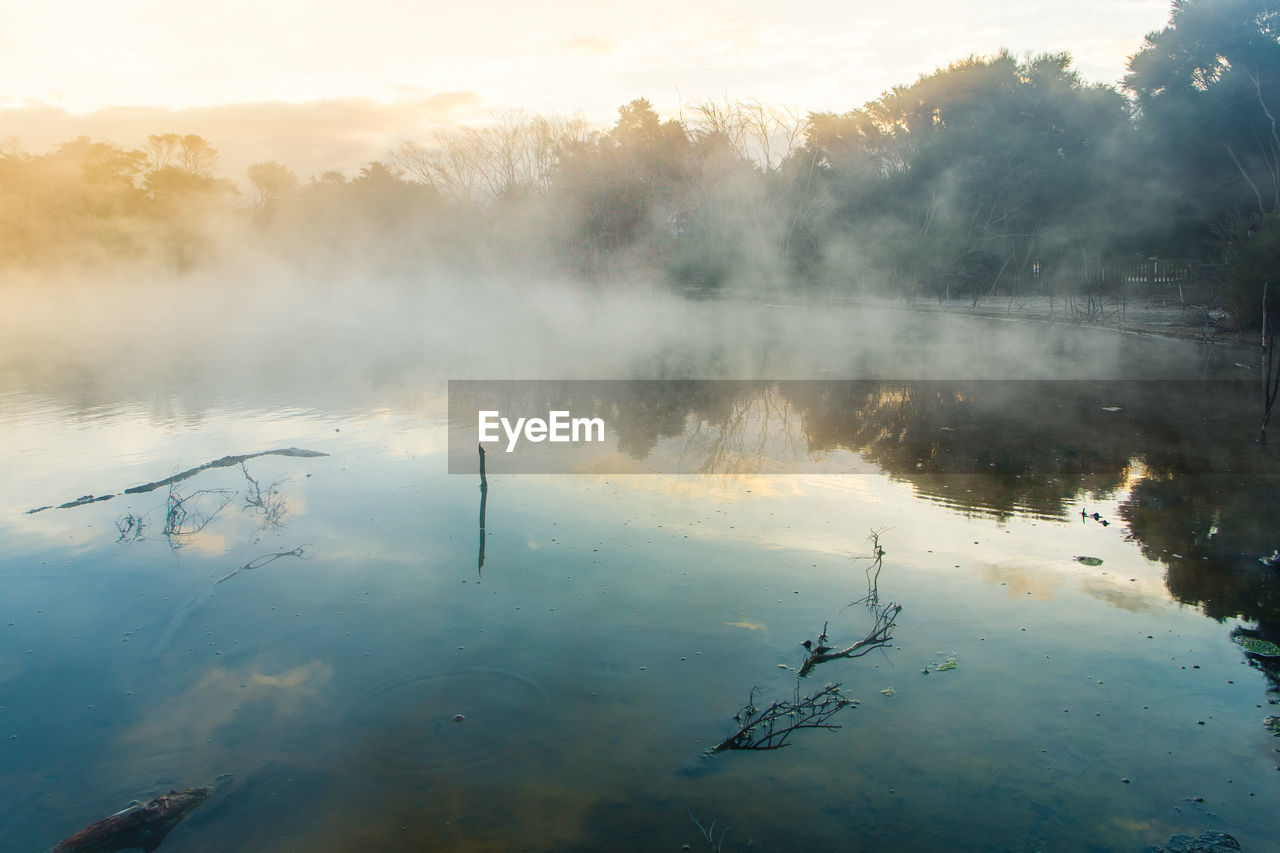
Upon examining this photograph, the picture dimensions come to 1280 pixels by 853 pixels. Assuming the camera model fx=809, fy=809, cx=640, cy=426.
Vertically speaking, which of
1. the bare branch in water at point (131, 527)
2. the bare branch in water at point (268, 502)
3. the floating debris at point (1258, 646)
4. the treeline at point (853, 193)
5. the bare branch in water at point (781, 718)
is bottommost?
the bare branch in water at point (781, 718)

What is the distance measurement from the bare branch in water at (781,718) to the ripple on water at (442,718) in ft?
3.09

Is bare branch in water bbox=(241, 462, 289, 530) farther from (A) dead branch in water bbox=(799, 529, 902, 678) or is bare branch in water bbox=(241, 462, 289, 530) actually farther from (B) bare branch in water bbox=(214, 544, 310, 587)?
(A) dead branch in water bbox=(799, 529, 902, 678)

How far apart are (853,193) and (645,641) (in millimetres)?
28687

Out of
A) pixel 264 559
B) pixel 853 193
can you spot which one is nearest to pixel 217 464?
pixel 264 559

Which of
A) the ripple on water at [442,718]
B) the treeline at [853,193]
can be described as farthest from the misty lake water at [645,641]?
the treeline at [853,193]

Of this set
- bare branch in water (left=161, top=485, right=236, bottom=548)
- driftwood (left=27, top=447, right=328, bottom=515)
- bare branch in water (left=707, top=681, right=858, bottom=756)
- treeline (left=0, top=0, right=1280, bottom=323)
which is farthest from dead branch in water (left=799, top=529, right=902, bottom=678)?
treeline (left=0, top=0, right=1280, bottom=323)

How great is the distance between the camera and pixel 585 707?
3.98 m

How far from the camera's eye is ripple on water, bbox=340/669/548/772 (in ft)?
12.0

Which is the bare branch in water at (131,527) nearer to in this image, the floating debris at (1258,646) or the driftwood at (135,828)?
the driftwood at (135,828)

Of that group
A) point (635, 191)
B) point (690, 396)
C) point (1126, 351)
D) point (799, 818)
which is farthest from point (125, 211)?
point (799, 818)

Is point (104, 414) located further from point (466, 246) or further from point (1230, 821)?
point (466, 246)

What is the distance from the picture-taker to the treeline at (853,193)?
65.7 feet

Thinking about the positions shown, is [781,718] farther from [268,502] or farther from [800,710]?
[268,502]

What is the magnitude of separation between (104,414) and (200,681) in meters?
Answer: 8.28
